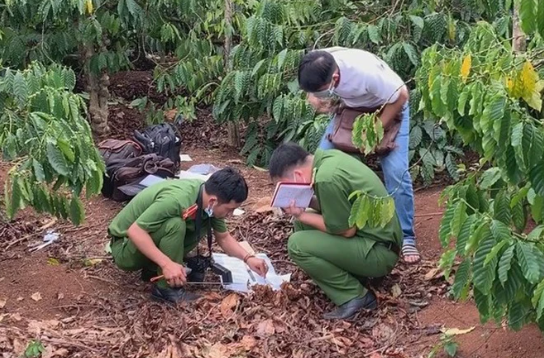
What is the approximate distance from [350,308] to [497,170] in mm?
1366

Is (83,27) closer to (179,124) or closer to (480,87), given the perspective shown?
(179,124)

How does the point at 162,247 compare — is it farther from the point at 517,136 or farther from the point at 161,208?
the point at 517,136

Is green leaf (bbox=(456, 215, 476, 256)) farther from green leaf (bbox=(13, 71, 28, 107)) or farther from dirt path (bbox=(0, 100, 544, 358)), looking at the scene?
green leaf (bbox=(13, 71, 28, 107))

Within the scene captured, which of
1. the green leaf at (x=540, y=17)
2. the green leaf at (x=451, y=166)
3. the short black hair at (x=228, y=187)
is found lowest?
the green leaf at (x=451, y=166)

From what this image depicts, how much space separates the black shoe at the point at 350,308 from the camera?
4.20 m

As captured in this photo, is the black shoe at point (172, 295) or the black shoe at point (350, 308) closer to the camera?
the black shoe at point (350, 308)

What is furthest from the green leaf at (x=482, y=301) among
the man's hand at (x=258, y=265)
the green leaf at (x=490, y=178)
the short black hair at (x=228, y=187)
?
the man's hand at (x=258, y=265)

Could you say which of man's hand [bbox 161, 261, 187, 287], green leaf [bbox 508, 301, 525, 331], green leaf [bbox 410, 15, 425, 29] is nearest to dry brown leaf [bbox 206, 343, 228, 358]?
man's hand [bbox 161, 261, 187, 287]

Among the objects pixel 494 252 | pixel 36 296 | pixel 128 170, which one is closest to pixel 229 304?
pixel 36 296

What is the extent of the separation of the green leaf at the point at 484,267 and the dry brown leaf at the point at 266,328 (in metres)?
1.52

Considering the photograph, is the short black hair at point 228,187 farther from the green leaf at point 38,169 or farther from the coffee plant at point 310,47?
the coffee plant at point 310,47

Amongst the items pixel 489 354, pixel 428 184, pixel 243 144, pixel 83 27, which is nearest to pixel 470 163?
pixel 428 184

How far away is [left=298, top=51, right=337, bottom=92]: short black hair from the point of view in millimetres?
4328

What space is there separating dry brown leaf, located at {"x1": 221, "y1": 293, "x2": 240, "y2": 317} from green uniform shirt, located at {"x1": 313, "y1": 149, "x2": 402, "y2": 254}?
65cm
